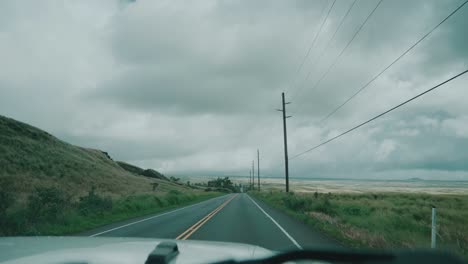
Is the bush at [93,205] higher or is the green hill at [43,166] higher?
the green hill at [43,166]

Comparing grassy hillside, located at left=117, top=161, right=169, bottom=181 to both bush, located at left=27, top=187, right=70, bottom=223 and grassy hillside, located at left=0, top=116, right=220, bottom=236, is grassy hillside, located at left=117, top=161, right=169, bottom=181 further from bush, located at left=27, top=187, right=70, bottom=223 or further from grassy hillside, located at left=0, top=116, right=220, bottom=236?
bush, located at left=27, top=187, right=70, bottom=223

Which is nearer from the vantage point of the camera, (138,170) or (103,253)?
(103,253)

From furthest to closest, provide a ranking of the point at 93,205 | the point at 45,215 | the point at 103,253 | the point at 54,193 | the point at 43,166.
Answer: the point at 43,166 → the point at 93,205 → the point at 54,193 → the point at 45,215 → the point at 103,253

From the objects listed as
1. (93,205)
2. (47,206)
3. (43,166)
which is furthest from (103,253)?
(43,166)

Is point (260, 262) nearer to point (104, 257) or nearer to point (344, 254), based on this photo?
point (344, 254)

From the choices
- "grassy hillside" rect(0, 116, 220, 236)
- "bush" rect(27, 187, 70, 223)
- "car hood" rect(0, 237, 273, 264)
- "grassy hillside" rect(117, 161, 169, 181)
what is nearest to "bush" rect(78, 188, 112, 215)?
"grassy hillside" rect(0, 116, 220, 236)

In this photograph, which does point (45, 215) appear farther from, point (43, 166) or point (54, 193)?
point (43, 166)

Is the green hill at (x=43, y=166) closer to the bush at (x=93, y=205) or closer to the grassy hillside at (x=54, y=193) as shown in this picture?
the grassy hillside at (x=54, y=193)

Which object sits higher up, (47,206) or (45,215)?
(47,206)

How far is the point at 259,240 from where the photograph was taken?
41.6 feet

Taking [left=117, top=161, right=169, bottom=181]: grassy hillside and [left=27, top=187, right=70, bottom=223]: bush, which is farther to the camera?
[left=117, top=161, right=169, bottom=181]: grassy hillside

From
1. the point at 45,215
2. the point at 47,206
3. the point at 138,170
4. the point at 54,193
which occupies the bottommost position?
the point at 45,215

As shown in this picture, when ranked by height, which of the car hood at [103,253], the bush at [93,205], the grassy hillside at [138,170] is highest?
the grassy hillside at [138,170]

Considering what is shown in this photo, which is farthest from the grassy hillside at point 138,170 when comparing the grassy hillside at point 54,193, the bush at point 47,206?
the bush at point 47,206
